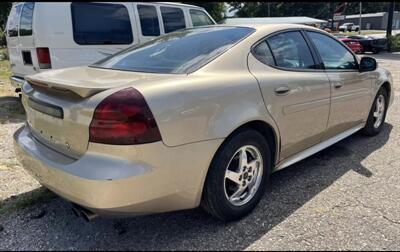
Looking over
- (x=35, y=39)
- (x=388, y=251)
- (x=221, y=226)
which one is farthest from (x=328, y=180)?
(x=35, y=39)

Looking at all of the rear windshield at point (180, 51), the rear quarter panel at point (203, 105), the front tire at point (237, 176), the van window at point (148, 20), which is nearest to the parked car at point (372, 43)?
the van window at point (148, 20)

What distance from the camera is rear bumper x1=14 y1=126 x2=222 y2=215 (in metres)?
2.13

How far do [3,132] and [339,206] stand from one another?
4514 mm

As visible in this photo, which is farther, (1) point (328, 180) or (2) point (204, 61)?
(1) point (328, 180)

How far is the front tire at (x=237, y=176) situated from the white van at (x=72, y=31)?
4.14 m

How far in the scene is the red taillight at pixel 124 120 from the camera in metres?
2.14

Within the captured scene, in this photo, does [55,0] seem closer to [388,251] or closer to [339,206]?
[339,206]

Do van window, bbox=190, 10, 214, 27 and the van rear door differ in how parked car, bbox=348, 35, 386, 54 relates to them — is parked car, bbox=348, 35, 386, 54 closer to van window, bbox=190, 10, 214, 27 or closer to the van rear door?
van window, bbox=190, 10, 214, 27

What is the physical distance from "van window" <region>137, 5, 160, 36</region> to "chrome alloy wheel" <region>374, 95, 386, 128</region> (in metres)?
4.21

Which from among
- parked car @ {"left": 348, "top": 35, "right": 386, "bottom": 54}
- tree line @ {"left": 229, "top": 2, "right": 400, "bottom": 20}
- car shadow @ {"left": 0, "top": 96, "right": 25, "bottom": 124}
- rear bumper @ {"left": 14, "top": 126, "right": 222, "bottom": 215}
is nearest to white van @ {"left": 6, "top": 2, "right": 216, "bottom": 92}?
car shadow @ {"left": 0, "top": 96, "right": 25, "bottom": 124}

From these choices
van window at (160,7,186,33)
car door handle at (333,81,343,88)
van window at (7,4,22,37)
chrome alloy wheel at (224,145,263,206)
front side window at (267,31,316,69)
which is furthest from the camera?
van window at (160,7,186,33)

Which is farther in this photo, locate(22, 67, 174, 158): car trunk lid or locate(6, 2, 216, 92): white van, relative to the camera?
locate(6, 2, 216, 92): white van

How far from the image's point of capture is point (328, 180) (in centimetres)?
351

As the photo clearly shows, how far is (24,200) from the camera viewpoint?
3145 mm
